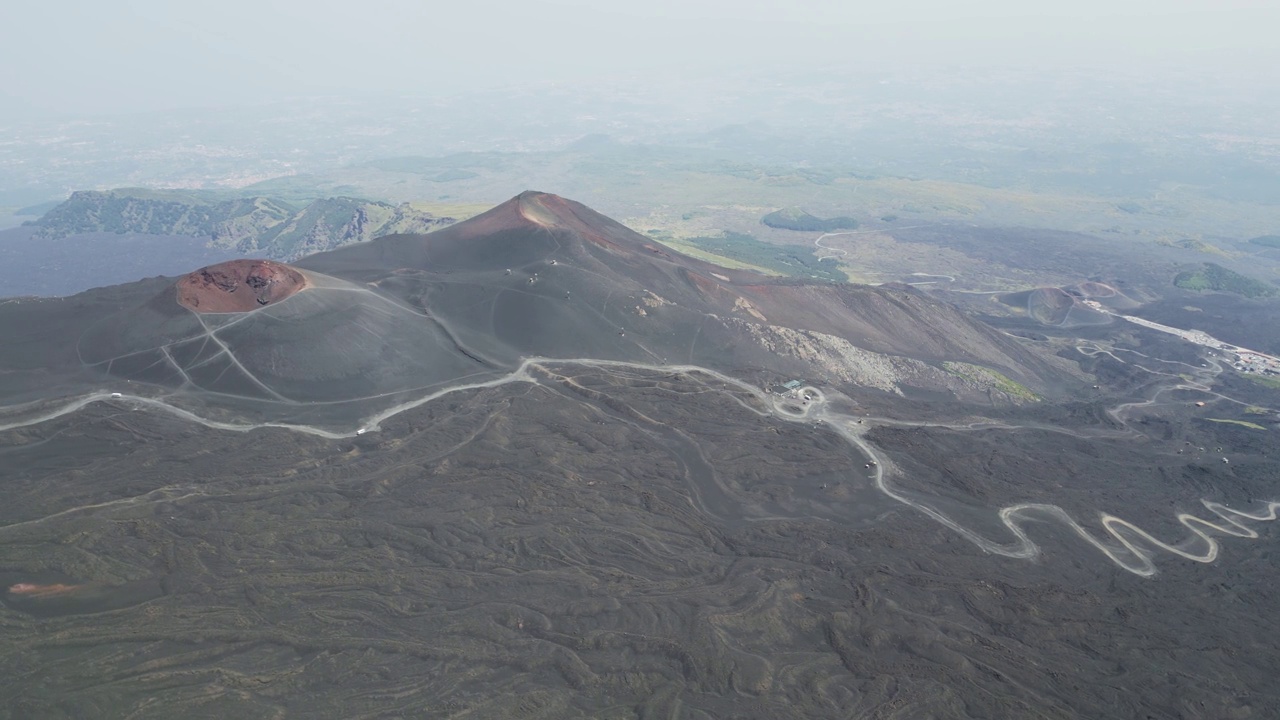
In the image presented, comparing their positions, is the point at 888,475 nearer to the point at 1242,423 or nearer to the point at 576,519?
the point at 576,519

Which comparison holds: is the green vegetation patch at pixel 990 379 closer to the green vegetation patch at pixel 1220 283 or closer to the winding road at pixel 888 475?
the winding road at pixel 888 475

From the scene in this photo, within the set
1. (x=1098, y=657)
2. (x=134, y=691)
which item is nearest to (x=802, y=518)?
(x=1098, y=657)

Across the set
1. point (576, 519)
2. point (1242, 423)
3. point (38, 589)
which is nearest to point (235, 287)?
point (38, 589)

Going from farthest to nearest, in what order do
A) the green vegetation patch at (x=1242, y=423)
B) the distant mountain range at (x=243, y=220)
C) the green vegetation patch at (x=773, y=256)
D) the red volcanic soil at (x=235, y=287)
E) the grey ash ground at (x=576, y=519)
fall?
the distant mountain range at (x=243, y=220) < the green vegetation patch at (x=773, y=256) < the green vegetation patch at (x=1242, y=423) < the red volcanic soil at (x=235, y=287) < the grey ash ground at (x=576, y=519)

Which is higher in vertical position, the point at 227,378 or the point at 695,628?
the point at 227,378

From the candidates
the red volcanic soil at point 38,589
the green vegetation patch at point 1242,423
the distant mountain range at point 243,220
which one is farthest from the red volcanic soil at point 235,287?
the green vegetation patch at point 1242,423

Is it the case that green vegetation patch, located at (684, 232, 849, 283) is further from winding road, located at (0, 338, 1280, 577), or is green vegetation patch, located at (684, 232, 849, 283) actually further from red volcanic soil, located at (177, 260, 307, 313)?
red volcanic soil, located at (177, 260, 307, 313)

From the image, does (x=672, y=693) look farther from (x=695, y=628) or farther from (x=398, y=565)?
(x=398, y=565)
